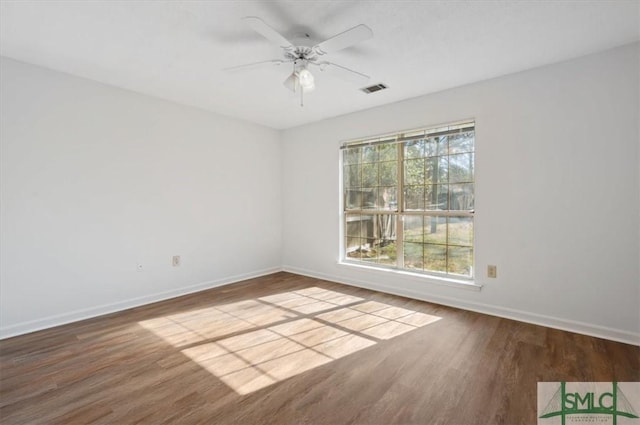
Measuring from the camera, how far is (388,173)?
3.94 metres

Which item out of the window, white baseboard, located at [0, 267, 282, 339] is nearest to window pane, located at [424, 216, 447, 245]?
the window

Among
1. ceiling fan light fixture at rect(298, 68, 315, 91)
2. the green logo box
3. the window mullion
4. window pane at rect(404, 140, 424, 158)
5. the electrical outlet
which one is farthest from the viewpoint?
the window mullion

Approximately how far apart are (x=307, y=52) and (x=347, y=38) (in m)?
0.51

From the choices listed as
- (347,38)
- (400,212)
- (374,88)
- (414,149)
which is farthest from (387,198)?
(347,38)

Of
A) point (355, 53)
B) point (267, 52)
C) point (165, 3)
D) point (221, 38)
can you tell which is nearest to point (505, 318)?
point (355, 53)

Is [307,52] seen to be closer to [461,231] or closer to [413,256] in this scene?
[461,231]

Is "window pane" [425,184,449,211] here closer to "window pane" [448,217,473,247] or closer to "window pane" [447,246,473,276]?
"window pane" [448,217,473,247]

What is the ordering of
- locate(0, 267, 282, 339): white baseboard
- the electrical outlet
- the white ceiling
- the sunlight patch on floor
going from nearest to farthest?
the white ceiling → the sunlight patch on floor → locate(0, 267, 282, 339): white baseboard → the electrical outlet

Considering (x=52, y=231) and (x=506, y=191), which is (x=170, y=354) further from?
(x=506, y=191)

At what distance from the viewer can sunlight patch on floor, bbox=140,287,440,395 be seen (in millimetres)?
2119

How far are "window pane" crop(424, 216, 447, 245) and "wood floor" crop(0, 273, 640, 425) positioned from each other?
810 millimetres

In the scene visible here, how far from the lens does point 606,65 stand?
2.47 metres

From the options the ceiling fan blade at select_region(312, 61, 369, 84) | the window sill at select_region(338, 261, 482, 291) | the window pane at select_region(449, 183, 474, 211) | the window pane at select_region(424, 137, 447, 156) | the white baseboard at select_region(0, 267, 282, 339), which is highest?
the ceiling fan blade at select_region(312, 61, 369, 84)

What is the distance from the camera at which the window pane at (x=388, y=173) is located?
3.87 metres
